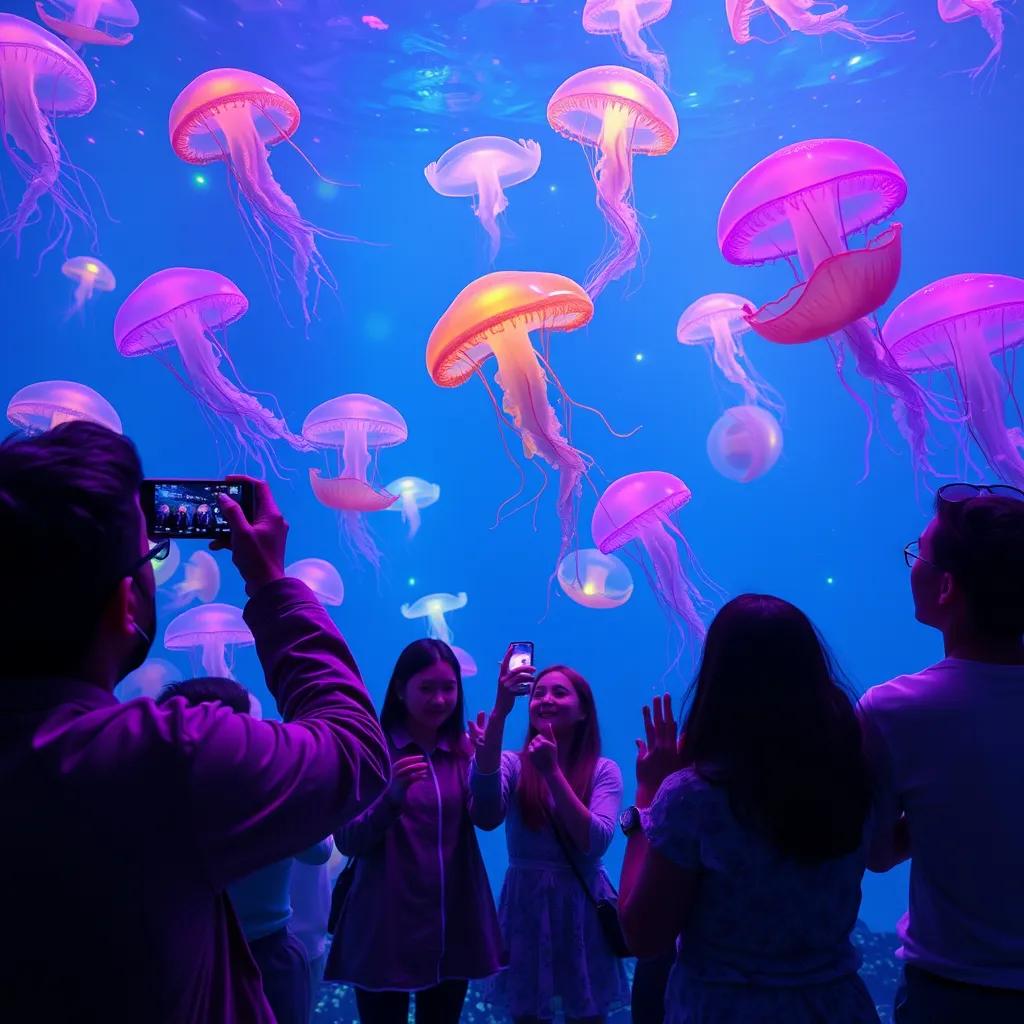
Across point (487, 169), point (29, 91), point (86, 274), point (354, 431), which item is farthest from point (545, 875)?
point (86, 274)

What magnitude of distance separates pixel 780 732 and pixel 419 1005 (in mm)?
1666

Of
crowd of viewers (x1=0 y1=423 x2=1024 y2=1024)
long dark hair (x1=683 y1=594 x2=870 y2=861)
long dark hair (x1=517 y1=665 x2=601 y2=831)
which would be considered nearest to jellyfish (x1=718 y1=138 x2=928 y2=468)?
long dark hair (x1=517 y1=665 x2=601 y2=831)

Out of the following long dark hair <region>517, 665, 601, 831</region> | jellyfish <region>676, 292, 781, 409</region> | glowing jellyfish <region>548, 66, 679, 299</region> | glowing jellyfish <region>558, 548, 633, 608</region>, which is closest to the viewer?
long dark hair <region>517, 665, 601, 831</region>

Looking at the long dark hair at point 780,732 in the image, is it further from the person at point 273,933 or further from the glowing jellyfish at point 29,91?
the glowing jellyfish at point 29,91

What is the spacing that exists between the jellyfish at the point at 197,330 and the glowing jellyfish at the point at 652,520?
2.18 m

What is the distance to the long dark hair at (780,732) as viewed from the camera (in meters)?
1.33

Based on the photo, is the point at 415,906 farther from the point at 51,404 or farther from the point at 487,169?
the point at 487,169

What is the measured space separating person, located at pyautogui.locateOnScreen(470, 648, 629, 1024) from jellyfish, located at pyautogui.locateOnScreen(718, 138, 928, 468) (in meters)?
2.27

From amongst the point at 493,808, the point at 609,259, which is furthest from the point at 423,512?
the point at 493,808

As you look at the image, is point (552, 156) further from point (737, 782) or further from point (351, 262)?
point (737, 782)

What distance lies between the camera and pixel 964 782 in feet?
4.69

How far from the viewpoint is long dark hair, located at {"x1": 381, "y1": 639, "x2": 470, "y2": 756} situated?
8.87 feet

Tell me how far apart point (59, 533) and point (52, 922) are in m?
0.40

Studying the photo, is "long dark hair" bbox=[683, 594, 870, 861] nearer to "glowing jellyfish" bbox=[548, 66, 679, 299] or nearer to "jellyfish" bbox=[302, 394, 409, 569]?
"glowing jellyfish" bbox=[548, 66, 679, 299]
